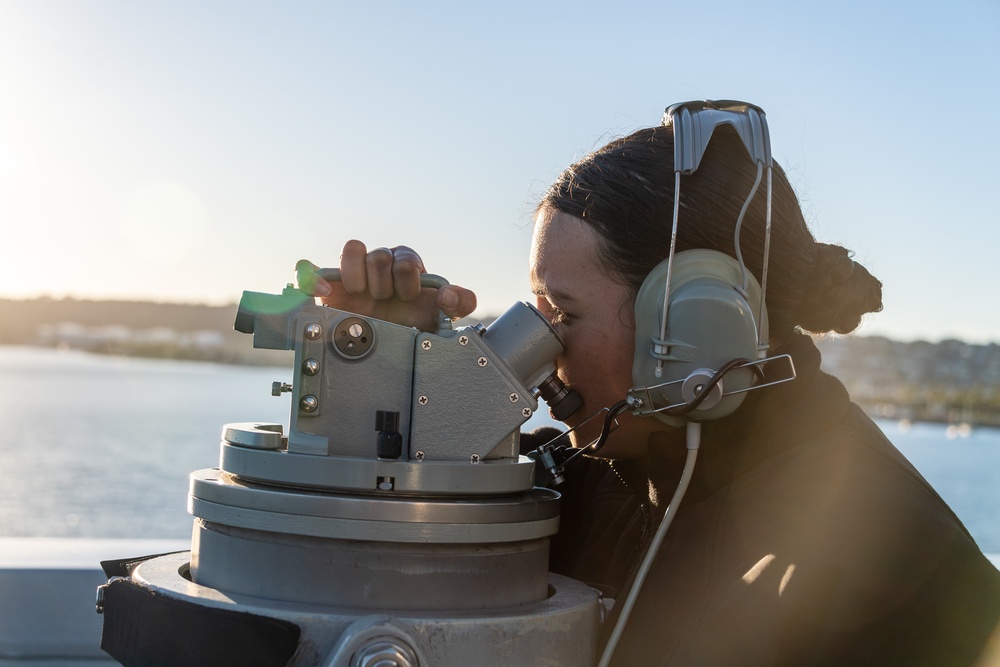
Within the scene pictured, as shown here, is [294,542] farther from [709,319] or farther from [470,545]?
[709,319]

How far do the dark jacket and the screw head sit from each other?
1.96ft

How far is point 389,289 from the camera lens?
56.3 inches

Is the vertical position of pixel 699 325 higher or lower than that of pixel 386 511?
higher

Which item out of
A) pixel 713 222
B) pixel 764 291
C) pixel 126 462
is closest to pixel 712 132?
pixel 713 222

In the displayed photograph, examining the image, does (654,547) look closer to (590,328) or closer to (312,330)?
(590,328)

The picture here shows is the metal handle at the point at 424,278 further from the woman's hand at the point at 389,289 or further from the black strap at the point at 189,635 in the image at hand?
the black strap at the point at 189,635

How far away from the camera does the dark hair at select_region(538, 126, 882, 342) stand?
57.0 inches

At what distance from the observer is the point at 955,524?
126 cm

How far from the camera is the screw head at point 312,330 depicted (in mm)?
1100

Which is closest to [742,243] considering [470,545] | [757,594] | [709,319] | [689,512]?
[709,319]

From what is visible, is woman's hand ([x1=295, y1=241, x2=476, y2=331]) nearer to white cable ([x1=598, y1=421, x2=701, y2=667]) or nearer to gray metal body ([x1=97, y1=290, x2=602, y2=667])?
gray metal body ([x1=97, y1=290, x2=602, y2=667])

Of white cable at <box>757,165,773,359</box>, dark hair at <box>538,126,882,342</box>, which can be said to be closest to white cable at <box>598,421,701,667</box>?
white cable at <box>757,165,773,359</box>

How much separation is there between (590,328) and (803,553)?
47 cm

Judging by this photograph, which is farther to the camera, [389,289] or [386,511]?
[389,289]
